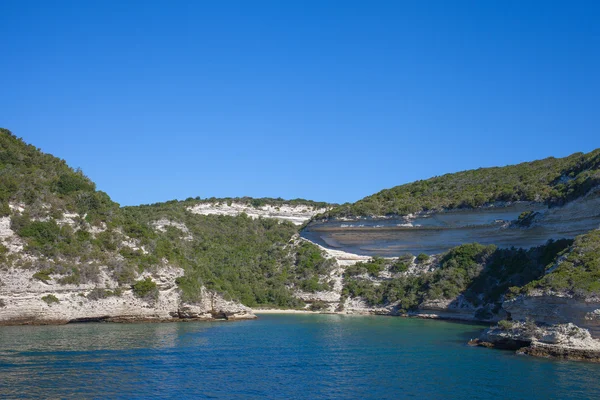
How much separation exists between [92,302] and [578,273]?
28766 millimetres

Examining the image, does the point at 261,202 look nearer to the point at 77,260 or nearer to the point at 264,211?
the point at 264,211

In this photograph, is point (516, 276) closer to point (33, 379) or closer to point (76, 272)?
point (76, 272)

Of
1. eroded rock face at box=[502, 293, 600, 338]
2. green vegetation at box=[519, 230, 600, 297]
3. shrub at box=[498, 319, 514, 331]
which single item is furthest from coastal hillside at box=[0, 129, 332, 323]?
green vegetation at box=[519, 230, 600, 297]

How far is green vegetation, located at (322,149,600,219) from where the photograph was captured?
4606 cm

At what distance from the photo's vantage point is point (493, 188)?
57406 millimetres

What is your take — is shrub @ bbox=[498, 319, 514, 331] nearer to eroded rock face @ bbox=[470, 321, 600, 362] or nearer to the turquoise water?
eroded rock face @ bbox=[470, 321, 600, 362]

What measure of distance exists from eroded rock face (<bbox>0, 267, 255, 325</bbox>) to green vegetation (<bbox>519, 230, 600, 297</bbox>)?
945 inches

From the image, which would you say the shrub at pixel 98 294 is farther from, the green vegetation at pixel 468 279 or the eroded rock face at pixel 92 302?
the green vegetation at pixel 468 279

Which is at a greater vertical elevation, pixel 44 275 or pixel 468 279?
pixel 44 275

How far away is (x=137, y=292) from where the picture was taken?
4012 centimetres

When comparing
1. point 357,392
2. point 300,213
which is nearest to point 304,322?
point 357,392

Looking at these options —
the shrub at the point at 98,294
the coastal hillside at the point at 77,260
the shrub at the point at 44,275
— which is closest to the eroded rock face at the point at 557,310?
the coastal hillside at the point at 77,260

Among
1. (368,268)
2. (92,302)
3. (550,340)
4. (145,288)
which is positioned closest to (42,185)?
(92,302)

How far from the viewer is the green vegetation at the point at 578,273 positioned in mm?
27406
